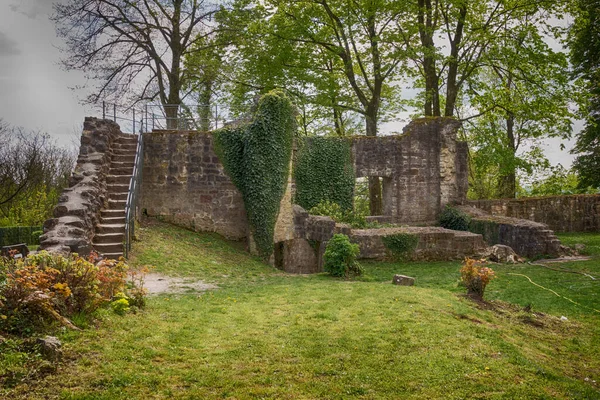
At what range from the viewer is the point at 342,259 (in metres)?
12.3

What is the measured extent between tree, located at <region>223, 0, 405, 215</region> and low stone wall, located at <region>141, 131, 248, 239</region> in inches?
361

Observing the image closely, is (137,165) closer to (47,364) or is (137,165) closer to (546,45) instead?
(47,364)

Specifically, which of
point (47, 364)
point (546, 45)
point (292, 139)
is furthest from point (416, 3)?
point (47, 364)

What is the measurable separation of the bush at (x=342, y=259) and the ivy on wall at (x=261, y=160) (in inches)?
163

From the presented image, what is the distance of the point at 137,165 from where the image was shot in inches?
577

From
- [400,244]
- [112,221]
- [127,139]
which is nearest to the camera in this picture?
[112,221]

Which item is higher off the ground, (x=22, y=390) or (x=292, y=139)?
(x=292, y=139)

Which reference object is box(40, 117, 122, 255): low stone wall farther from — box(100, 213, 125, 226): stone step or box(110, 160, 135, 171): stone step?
box(100, 213, 125, 226): stone step

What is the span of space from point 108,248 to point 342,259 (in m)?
5.34

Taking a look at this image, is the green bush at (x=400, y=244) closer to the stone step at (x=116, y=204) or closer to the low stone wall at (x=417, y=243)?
the low stone wall at (x=417, y=243)

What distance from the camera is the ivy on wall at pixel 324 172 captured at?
19.7 meters

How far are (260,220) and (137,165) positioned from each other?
4.03 meters

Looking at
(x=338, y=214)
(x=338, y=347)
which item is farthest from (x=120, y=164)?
(x=338, y=347)

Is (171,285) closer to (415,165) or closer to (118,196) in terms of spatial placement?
(118,196)
